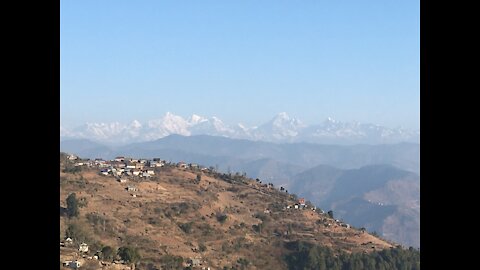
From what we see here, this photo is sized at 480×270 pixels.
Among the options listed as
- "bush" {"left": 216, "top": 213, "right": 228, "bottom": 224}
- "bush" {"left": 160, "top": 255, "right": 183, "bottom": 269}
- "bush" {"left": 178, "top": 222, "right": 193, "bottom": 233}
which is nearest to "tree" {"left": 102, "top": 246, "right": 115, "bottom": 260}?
"bush" {"left": 160, "top": 255, "right": 183, "bottom": 269}

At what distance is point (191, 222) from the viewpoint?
3869 cm

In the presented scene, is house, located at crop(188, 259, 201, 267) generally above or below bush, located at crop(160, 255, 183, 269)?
below

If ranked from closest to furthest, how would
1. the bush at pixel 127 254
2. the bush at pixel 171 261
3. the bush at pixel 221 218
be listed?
the bush at pixel 127 254 < the bush at pixel 171 261 < the bush at pixel 221 218

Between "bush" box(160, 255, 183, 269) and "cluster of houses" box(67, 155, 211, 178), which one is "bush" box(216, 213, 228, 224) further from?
"bush" box(160, 255, 183, 269)

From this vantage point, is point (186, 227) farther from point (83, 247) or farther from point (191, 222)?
point (83, 247)

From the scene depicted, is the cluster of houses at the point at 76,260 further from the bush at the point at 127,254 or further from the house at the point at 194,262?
the house at the point at 194,262

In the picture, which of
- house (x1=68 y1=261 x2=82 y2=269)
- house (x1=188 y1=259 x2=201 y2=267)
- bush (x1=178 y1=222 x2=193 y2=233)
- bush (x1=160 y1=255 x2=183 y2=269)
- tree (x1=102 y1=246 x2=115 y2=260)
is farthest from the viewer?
bush (x1=178 y1=222 x2=193 y2=233)

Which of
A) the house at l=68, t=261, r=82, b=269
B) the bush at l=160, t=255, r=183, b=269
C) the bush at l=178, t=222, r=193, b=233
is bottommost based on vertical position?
the bush at l=160, t=255, r=183, b=269

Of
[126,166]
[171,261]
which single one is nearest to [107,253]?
[171,261]

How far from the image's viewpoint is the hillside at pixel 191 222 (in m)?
32.5

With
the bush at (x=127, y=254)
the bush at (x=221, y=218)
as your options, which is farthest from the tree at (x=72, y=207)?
the bush at (x=221, y=218)

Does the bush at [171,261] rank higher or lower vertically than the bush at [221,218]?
lower

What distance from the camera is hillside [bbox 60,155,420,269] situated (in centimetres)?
3254
